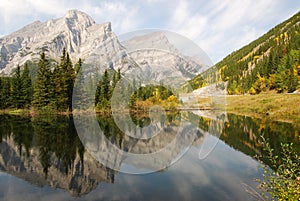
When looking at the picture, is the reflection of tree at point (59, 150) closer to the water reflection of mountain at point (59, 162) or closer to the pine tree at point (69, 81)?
the water reflection of mountain at point (59, 162)

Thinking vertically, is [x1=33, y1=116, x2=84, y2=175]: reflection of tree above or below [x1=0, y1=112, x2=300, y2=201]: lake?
above

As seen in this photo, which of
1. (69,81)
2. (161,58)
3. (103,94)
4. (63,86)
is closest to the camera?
(161,58)

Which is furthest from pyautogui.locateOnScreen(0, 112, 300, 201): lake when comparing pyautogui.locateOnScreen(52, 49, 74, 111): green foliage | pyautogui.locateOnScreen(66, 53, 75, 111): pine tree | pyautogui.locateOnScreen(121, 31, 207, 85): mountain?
pyautogui.locateOnScreen(66, 53, 75, 111): pine tree

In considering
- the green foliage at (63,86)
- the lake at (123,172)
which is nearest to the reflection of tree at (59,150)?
the lake at (123,172)

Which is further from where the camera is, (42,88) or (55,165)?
(42,88)

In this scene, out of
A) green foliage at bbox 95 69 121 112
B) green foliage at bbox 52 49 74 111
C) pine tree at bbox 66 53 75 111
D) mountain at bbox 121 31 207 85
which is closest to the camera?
mountain at bbox 121 31 207 85

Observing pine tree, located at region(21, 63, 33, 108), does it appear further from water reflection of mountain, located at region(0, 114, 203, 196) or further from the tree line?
water reflection of mountain, located at region(0, 114, 203, 196)

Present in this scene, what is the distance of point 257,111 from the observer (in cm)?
3388

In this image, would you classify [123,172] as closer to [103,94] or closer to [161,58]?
[161,58]

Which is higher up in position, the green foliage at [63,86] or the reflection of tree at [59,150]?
the green foliage at [63,86]

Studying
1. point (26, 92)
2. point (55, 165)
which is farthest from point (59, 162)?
point (26, 92)

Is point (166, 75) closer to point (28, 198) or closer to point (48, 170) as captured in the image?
point (48, 170)

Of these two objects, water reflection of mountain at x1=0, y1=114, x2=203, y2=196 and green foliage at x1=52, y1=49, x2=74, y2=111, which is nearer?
water reflection of mountain at x1=0, y1=114, x2=203, y2=196

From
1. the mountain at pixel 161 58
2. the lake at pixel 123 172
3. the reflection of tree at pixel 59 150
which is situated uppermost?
the mountain at pixel 161 58
